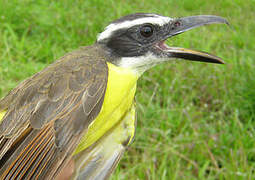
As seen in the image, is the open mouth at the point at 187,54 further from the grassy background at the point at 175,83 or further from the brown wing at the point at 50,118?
the brown wing at the point at 50,118

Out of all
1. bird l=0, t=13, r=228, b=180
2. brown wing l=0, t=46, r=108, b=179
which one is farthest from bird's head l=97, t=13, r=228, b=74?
brown wing l=0, t=46, r=108, b=179

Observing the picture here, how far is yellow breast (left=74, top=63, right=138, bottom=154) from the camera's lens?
2.42 meters

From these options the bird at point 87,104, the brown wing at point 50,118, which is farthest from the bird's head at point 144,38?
the brown wing at point 50,118

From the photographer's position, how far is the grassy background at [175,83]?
362 cm

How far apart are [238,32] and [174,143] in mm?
3066

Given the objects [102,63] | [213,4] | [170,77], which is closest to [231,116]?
[170,77]

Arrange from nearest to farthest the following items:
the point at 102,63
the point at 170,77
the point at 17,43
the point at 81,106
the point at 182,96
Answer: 1. the point at 81,106
2. the point at 102,63
3. the point at 182,96
4. the point at 170,77
5. the point at 17,43

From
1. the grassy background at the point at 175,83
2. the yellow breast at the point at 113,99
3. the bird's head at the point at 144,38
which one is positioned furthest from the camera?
the grassy background at the point at 175,83

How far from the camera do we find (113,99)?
96.3 inches

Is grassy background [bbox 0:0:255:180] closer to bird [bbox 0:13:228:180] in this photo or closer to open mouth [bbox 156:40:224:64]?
open mouth [bbox 156:40:224:64]

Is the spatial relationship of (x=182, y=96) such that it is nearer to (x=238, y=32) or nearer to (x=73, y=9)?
(x=238, y=32)

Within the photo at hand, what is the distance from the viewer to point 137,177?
3.41 meters

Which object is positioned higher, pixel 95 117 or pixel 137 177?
pixel 95 117

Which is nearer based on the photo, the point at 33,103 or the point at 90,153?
the point at 33,103
